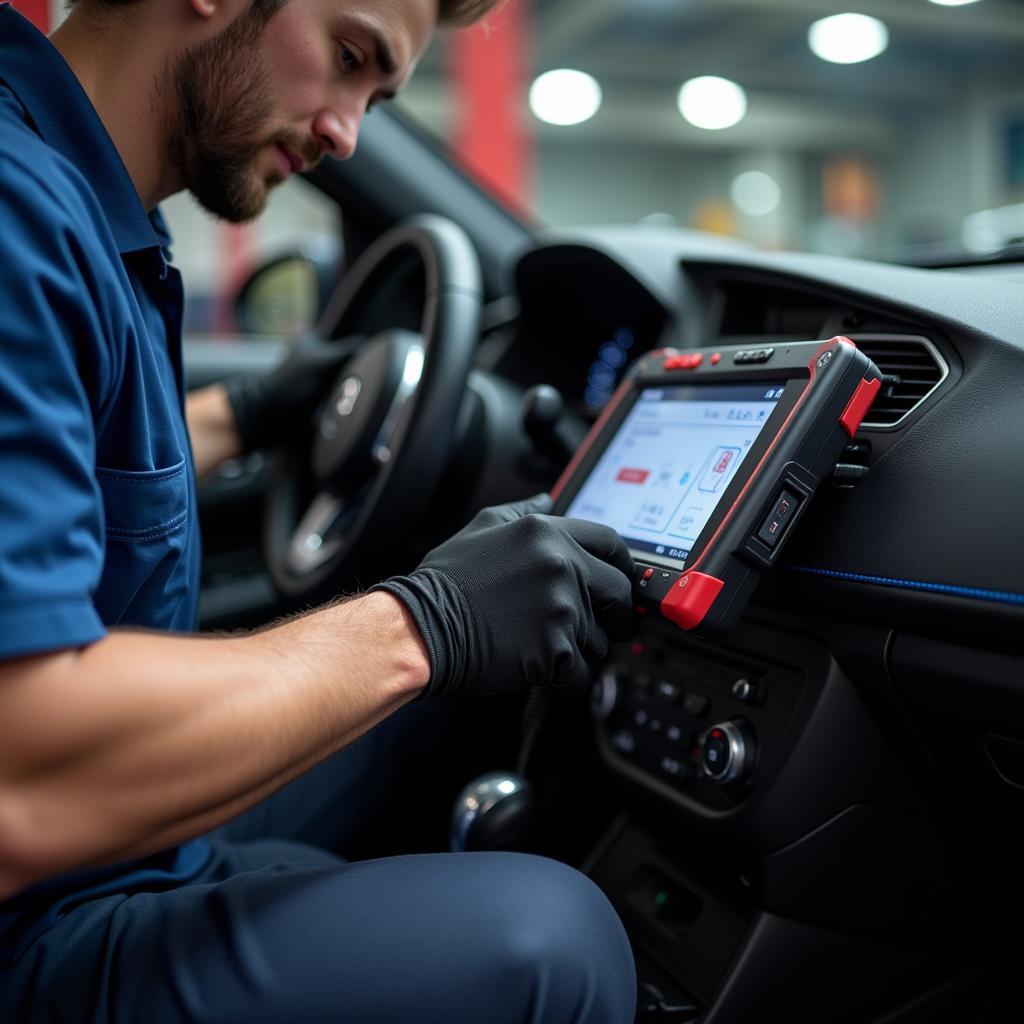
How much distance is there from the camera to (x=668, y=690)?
1.03m

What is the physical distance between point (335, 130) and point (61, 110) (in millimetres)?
266

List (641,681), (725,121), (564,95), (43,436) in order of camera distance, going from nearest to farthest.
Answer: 1. (43,436)
2. (641,681)
3. (564,95)
4. (725,121)

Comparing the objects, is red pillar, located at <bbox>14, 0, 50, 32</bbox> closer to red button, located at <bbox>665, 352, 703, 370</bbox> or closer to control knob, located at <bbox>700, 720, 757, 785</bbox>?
red button, located at <bbox>665, 352, 703, 370</bbox>

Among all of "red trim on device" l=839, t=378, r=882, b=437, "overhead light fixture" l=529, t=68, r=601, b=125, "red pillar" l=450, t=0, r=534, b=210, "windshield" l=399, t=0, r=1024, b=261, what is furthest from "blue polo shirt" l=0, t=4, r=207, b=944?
"overhead light fixture" l=529, t=68, r=601, b=125

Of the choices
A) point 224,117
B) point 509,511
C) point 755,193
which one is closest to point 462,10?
point 224,117

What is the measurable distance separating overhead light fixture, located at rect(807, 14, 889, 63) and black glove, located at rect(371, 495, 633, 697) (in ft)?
27.7

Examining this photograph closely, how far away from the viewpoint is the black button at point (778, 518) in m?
0.75

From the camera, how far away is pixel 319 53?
0.85 meters

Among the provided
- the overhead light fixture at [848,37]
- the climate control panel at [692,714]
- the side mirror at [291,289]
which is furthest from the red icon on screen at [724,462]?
the overhead light fixture at [848,37]

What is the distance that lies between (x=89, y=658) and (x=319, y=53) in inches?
21.7

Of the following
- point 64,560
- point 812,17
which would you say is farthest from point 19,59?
point 812,17

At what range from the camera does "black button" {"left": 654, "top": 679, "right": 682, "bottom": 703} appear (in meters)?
1.02

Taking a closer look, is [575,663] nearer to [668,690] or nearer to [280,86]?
[668,690]

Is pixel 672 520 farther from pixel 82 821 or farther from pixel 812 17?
pixel 812 17
